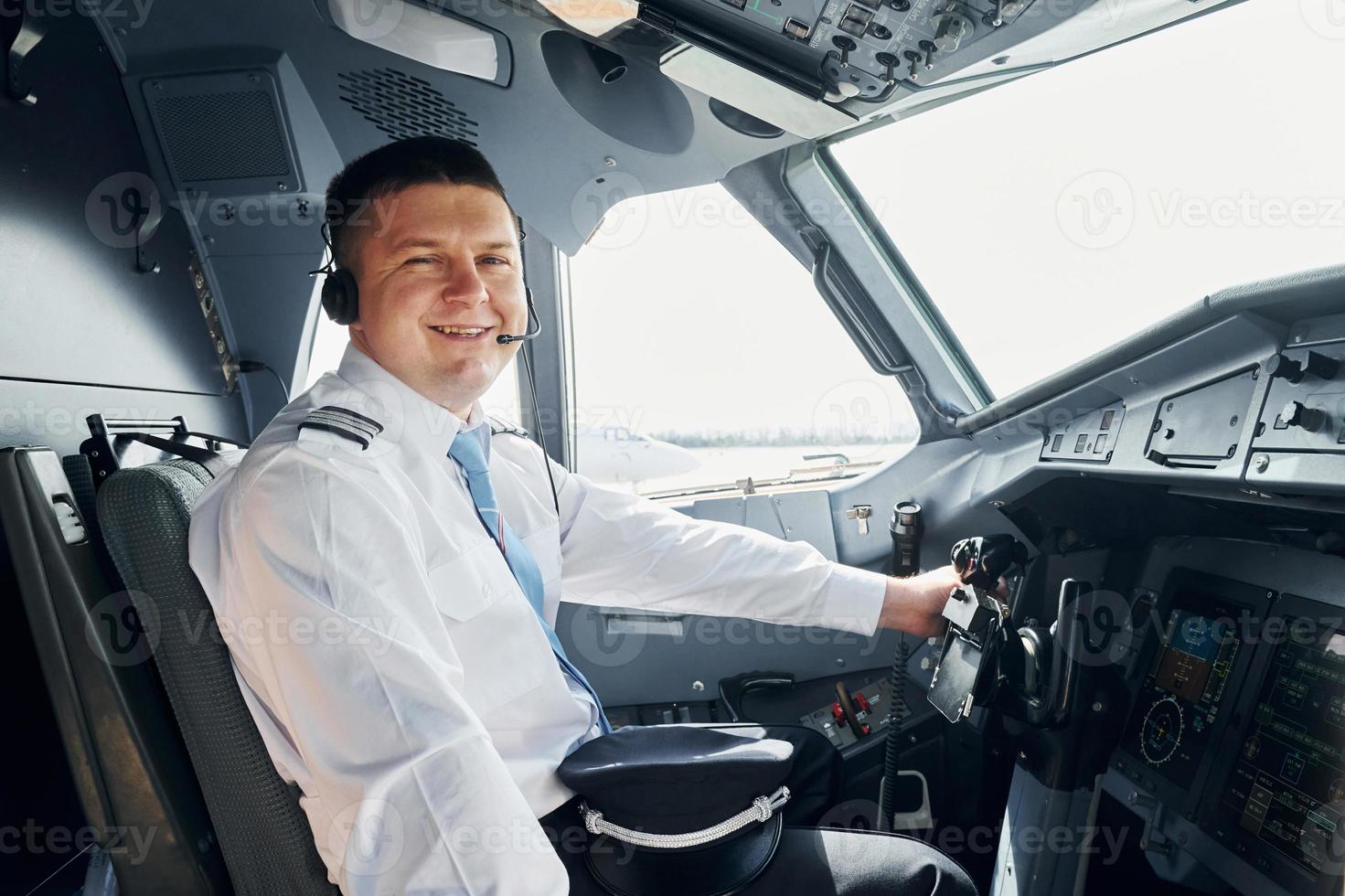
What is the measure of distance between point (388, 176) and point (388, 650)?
2.88 ft

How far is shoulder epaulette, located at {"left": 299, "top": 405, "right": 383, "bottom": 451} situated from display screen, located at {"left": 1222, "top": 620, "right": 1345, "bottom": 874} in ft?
5.07

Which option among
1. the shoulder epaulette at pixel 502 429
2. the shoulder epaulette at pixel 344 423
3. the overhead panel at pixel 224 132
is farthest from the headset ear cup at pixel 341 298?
the overhead panel at pixel 224 132

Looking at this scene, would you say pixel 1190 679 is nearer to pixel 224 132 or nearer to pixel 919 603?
pixel 919 603

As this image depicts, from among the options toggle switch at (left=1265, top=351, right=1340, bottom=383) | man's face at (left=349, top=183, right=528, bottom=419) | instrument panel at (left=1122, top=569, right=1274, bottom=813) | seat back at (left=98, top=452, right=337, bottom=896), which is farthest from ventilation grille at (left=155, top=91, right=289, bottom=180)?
instrument panel at (left=1122, top=569, right=1274, bottom=813)

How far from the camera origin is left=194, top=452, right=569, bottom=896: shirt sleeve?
96 cm

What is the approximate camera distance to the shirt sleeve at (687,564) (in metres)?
1.74

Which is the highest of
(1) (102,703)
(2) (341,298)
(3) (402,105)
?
(3) (402,105)

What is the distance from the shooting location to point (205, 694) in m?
1.07

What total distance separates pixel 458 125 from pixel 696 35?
70 cm

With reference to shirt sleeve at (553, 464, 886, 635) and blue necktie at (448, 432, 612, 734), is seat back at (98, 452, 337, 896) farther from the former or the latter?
shirt sleeve at (553, 464, 886, 635)

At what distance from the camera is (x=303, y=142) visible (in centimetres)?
190

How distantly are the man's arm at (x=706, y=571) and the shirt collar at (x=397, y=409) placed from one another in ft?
1.43

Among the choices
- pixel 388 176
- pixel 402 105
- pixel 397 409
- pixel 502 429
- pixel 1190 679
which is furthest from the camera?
pixel 402 105

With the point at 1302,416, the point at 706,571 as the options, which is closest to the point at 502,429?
the point at 706,571
